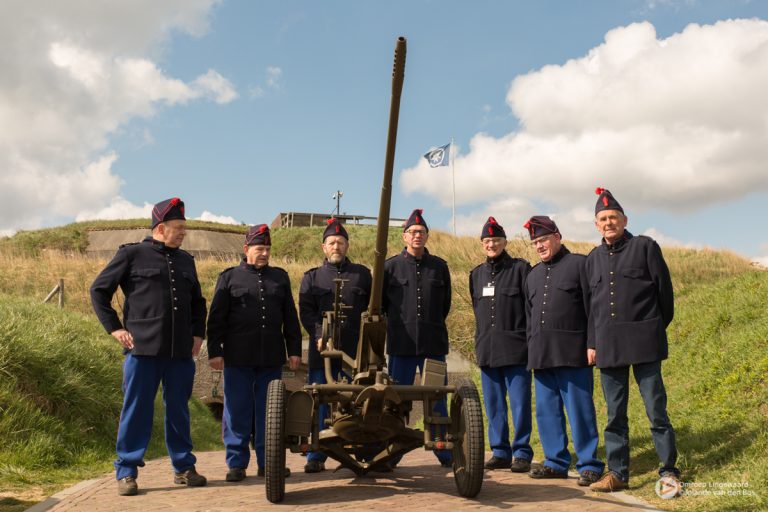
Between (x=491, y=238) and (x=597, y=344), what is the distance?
1.56 meters

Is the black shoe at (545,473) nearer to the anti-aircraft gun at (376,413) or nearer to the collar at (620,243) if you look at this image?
the anti-aircraft gun at (376,413)

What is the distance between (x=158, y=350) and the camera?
5434 millimetres

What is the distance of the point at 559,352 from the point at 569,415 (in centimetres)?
53

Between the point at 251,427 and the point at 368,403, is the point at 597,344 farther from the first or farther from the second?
the point at 251,427

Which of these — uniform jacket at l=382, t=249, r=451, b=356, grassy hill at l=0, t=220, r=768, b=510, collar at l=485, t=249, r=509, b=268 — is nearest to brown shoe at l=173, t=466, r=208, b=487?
grassy hill at l=0, t=220, r=768, b=510

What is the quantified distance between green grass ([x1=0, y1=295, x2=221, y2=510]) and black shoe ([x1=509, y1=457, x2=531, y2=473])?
3924mm

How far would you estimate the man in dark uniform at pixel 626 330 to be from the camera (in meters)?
5.18

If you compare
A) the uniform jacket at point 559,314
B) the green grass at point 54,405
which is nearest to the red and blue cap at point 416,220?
the uniform jacket at point 559,314

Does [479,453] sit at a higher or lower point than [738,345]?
lower

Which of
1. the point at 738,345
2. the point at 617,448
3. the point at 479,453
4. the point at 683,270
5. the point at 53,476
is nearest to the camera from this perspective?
the point at 479,453

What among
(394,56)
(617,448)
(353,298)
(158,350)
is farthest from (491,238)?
(158,350)

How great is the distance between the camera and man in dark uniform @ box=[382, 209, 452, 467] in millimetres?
6383

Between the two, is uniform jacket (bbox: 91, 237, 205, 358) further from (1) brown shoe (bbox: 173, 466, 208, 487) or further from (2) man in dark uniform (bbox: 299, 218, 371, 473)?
(2) man in dark uniform (bbox: 299, 218, 371, 473)

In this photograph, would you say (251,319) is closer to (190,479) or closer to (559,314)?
(190,479)
